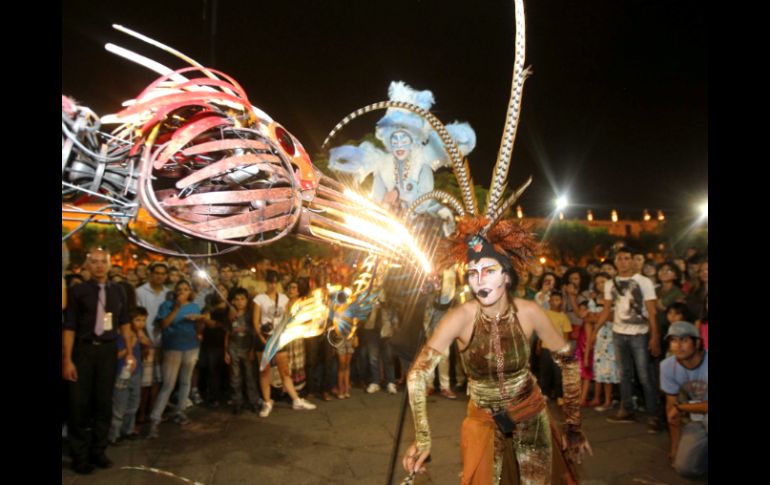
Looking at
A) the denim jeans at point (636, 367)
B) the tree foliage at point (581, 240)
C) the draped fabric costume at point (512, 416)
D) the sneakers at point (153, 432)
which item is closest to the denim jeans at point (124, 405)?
the sneakers at point (153, 432)

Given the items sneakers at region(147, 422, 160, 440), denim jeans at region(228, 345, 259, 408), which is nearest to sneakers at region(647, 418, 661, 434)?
denim jeans at region(228, 345, 259, 408)

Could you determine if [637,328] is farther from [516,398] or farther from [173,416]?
[173,416]

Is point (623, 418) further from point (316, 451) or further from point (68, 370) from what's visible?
point (68, 370)

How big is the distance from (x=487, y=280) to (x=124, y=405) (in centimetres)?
399

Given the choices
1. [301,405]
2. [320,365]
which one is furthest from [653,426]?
[320,365]

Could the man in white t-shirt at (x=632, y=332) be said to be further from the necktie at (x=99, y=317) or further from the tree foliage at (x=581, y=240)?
the tree foliage at (x=581, y=240)

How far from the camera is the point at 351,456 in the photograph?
4406 millimetres

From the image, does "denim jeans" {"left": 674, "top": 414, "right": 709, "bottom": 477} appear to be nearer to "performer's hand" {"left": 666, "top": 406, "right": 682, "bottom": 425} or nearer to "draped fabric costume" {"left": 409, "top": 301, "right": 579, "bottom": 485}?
"performer's hand" {"left": 666, "top": 406, "right": 682, "bottom": 425}

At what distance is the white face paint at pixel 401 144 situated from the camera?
5.80 meters

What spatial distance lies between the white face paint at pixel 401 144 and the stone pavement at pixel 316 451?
324 cm

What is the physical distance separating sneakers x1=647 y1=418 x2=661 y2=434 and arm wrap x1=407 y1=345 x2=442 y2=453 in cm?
357

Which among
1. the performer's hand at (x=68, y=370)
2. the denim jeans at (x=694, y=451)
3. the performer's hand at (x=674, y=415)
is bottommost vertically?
the denim jeans at (x=694, y=451)
